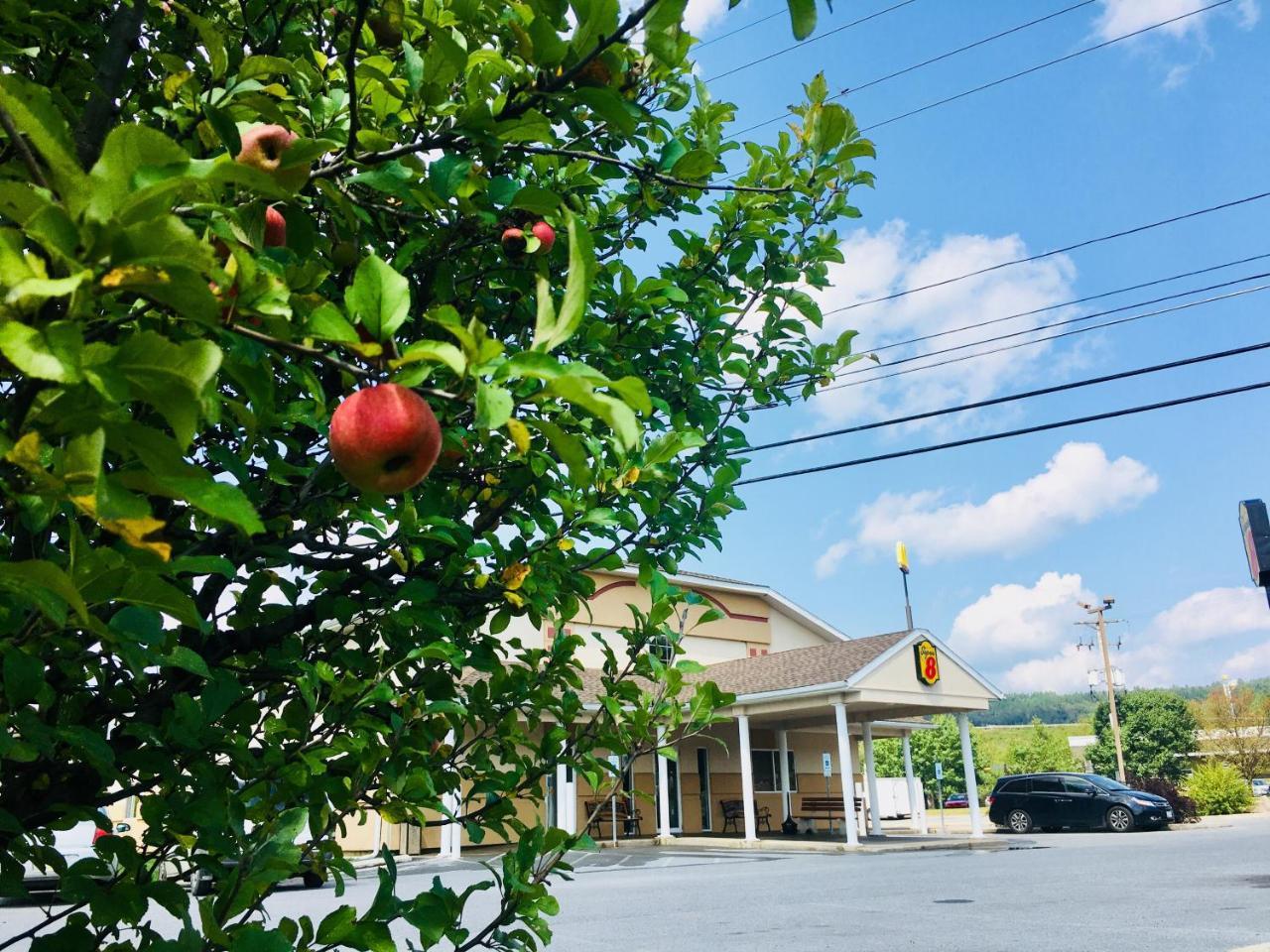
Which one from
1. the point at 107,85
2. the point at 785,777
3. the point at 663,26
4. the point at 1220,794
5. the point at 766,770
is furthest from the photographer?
the point at 1220,794

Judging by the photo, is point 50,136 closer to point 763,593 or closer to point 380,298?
point 380,298

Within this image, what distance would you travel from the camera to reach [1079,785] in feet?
94.2

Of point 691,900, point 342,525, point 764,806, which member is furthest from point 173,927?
point 764,806

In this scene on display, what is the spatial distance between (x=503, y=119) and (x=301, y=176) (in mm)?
441

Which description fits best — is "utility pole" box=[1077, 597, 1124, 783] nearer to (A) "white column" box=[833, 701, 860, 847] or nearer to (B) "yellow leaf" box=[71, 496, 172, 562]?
(A) "white column" box=[833, 701, 860, 847]

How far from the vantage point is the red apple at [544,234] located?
262 cm

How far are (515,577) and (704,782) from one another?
2795cm

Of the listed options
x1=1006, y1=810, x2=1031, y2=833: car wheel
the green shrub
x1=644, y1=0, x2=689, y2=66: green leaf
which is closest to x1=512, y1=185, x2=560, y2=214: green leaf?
x1=644, y1=0, x2=689, y2=66: green leaf

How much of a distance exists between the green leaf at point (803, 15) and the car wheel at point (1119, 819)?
104 feet

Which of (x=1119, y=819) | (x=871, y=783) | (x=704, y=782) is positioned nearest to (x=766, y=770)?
(x=704, y=782)

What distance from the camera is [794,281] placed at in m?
3.59

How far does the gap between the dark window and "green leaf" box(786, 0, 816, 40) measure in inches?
1254

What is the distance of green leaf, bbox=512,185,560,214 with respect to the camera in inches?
72.0

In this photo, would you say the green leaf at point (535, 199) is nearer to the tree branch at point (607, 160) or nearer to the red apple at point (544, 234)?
the tree branch at point (607, 160)
